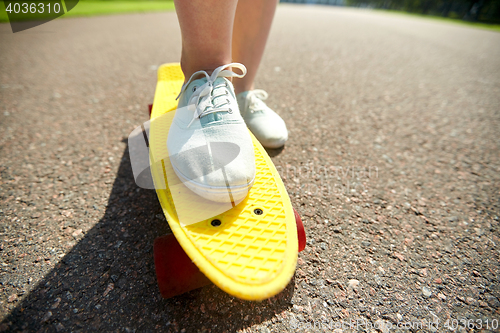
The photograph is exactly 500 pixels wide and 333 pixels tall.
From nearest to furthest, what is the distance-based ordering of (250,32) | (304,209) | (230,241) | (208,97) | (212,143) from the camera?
(230,241) → (212,143) → (208,97) → (304,209) → (250,32)

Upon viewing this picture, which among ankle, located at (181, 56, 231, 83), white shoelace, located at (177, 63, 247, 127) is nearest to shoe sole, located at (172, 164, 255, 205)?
white shoelace, located at (177, 63, 247, 127)

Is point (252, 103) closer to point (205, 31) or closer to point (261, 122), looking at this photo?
point (261, 122)

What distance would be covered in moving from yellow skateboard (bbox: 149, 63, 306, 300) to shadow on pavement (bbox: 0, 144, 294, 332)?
0.10 m

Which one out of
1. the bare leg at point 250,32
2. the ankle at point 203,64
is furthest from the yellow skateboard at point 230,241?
the bare leg at point 250,32

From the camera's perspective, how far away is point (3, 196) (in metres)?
1.47

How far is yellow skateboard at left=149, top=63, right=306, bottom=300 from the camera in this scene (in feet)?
2.80

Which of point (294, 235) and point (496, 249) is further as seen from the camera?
point (496, 249)

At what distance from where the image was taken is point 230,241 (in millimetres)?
969

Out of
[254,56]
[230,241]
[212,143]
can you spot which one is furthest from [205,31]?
[230,241]

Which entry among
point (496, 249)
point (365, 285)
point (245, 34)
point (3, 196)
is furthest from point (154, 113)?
point (496, 249)

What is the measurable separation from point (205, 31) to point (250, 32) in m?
0.62

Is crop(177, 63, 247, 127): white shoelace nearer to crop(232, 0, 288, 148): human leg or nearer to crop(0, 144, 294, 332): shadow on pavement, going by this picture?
crop(232, 0, 288, 148): human leg

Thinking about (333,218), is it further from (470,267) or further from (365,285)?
(470,267)

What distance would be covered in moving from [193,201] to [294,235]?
1.42 ft
